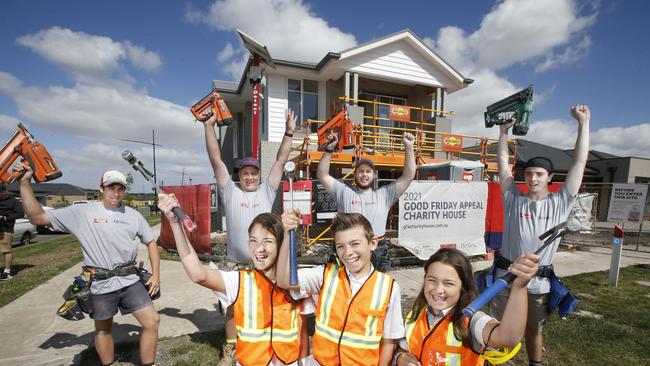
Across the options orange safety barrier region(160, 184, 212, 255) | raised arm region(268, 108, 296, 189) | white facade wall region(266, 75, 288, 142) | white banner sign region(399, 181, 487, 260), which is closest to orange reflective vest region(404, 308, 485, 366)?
raised arm region(268, 108, 296, 189)

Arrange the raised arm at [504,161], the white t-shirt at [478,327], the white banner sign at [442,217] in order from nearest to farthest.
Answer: the white t-shirt at [478,327], the raised arm at [504,161], the white banner sign at [442,217]

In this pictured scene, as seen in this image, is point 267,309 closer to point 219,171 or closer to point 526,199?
point 219,171

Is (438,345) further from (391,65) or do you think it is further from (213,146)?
(391,65)

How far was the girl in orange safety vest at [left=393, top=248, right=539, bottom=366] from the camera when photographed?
160cm

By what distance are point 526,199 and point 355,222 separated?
1.89 meters

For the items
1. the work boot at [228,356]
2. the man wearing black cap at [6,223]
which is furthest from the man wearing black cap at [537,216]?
the man wearing black cap at [6,223]

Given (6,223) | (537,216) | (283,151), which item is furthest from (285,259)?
(6,223)

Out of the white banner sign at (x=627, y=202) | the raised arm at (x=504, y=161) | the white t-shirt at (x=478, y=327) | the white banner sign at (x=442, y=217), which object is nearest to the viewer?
the white t-shirt at (x=478, y=327)

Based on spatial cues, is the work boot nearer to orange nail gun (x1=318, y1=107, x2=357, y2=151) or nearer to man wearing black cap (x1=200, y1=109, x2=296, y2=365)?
man wearing black cap (x1=200, y1=109, x2=296, y2=365)

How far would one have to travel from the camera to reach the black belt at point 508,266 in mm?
2596

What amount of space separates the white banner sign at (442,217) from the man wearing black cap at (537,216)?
11.6 ft

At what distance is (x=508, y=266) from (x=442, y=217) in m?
4.12

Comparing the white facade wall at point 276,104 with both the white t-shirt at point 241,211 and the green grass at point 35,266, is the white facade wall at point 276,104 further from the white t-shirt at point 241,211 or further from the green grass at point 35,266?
the white t-shirt at point 241,211

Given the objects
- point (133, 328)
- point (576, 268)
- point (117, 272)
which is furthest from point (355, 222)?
point (576, 268)
